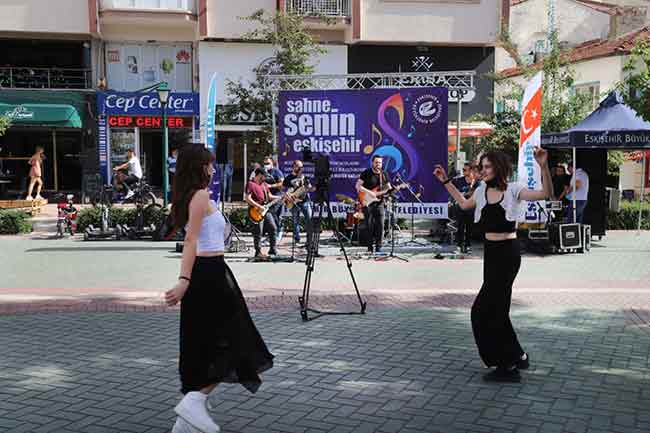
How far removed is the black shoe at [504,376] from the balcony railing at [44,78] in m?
23.0

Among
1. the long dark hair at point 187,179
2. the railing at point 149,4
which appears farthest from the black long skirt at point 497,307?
the railing at point 149,4

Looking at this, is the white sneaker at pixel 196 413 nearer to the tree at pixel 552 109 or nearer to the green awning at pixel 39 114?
the tree at pixel 552 109

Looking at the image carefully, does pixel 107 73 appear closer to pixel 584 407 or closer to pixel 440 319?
pixel 440 319

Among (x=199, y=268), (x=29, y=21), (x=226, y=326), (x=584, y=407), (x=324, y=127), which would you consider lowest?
(x=584, y=407)

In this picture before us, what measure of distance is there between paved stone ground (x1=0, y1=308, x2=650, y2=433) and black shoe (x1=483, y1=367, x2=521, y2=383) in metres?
0.08

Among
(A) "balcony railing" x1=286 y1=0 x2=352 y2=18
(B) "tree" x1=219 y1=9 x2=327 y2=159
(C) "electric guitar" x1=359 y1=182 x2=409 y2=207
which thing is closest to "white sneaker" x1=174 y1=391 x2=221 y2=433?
(C) "electric guitar" x1=359 y1=182 x2=409 y2=207

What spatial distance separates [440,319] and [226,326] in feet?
12.6

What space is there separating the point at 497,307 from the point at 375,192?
7459 mm

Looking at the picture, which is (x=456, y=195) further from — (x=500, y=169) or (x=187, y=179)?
(x=187, y=179)

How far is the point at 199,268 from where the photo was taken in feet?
14.5

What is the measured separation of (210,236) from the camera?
4449 mm

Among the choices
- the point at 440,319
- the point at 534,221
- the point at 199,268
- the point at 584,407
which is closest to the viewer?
the point at 199,268

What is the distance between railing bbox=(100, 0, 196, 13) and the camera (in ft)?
81.0

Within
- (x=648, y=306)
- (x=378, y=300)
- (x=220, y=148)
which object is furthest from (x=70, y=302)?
(x=220, y=148)
